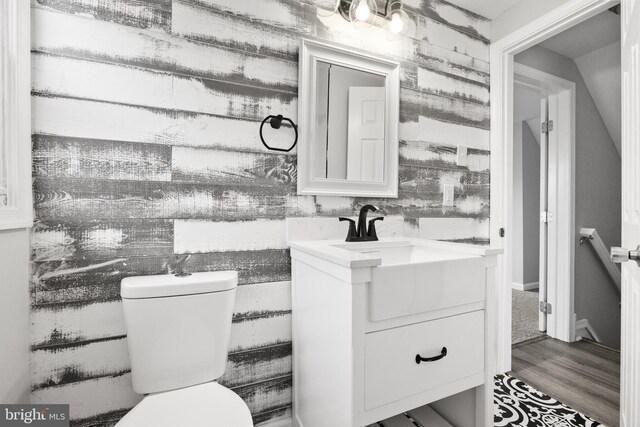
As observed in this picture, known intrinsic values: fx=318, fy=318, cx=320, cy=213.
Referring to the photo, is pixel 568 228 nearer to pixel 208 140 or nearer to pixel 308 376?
pixel 308 376

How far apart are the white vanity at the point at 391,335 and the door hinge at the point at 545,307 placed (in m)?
1.85

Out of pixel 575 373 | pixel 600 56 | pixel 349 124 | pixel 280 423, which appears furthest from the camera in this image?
pixel 600 56

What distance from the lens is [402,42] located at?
5.75 feet

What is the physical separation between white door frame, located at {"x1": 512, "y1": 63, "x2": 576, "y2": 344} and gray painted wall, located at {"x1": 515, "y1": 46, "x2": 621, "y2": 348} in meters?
0.12

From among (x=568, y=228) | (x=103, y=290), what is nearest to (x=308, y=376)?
(x=103, y=290)

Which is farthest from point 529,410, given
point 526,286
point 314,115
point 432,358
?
point 526,286

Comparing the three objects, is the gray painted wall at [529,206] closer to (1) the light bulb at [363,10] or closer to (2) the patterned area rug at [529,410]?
(2) the patterned area rug at [529,410]

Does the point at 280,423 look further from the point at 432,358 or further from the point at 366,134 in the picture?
the point at 366,134

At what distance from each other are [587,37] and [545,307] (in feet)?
6.96

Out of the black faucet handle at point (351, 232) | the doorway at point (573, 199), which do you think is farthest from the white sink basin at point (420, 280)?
the doorway at point (573, 199)

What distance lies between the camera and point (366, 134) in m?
1.62

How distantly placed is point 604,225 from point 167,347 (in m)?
3.54

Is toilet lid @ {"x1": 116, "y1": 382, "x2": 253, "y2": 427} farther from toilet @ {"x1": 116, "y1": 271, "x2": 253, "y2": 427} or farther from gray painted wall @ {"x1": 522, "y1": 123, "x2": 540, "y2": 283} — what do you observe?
gray painted wall @ {"x1": 522, "y1": 123, "x2": 540, "y2": 283}

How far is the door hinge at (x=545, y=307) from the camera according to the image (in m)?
2.63
